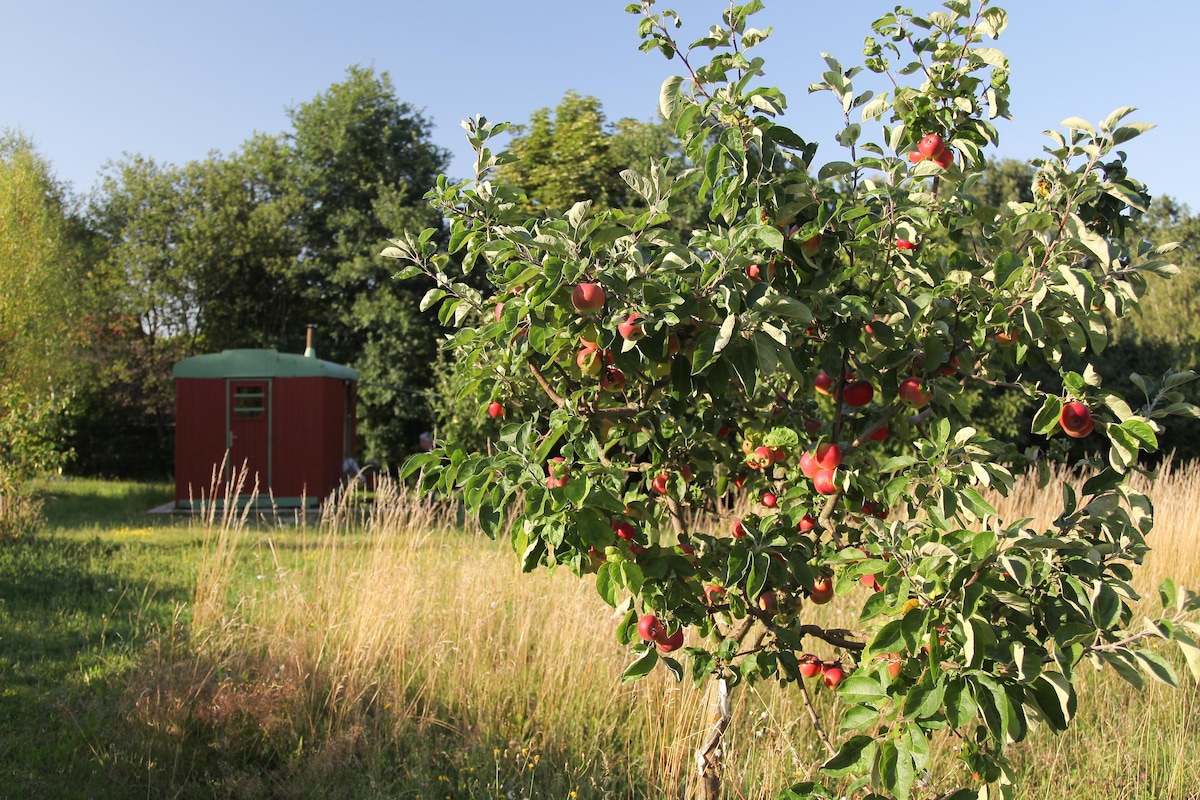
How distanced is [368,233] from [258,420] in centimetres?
515

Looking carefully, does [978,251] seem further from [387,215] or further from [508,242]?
[387,215]

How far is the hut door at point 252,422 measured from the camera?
35.3 ft

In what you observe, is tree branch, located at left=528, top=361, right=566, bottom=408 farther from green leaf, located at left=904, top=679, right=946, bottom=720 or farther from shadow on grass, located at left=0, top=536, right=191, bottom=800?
shadow on grass, located at left=0, top=536, right=191, bottom=800

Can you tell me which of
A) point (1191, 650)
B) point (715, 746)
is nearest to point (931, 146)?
point (1191, 650)

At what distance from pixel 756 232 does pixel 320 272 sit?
1505 centimetres

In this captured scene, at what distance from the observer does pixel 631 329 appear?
4.70ft

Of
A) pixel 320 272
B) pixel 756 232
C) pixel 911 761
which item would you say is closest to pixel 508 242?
pixel 756 232

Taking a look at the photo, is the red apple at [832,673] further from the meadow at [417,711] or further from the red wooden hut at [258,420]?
the red wooden hut at [258,420]

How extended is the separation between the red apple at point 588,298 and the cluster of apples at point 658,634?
26.9 inches

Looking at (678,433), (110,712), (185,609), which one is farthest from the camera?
(185,609)

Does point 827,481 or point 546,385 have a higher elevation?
point 546,385

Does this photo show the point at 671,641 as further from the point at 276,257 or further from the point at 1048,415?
the point at 276,257

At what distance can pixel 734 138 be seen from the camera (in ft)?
5.05

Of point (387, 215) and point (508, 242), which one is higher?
point (387, 215)
